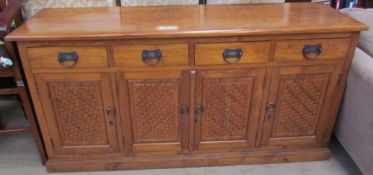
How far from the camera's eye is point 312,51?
51.5 inches

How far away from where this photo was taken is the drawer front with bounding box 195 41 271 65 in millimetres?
1276

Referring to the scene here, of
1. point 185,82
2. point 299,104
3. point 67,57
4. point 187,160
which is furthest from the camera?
point 187,160

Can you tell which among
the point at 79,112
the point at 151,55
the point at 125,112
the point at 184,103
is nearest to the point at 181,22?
the point at 151,55

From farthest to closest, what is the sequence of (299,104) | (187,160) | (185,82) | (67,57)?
1. (187,160)
2. (299,104)
3. (185,82)
4. (67,57)

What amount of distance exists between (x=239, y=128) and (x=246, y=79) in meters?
0.29

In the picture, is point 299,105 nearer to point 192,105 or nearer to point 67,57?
point 192,105

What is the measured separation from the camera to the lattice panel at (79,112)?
1349 millimetres

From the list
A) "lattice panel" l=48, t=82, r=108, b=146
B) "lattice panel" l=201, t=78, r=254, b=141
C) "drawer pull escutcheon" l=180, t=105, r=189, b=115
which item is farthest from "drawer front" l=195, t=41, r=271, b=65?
Result: "lattice panel" l=48, t=82, r=108, b=146

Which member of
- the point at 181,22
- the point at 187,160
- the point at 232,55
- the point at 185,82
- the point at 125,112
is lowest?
the point at 187,160

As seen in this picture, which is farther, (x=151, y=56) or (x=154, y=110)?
(x=154, y=110)

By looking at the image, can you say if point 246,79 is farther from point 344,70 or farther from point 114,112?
point 114,112

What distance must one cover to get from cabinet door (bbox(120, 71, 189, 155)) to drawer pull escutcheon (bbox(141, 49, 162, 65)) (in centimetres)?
→ 6

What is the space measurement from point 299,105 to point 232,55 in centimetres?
46

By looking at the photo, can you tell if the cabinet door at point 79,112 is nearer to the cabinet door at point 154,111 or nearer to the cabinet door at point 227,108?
the cabinet door at point 154,111
